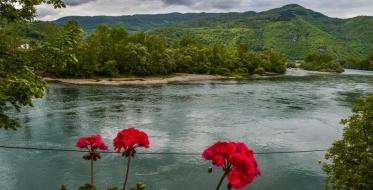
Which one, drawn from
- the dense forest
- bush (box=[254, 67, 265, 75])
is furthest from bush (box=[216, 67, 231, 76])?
bush (box=[254, 67, 265, 75])

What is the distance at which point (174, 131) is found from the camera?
43656 millimetres

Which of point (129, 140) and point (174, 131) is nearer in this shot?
point (129, 140)

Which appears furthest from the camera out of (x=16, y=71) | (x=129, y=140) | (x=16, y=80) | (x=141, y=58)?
(x=141, y=58)

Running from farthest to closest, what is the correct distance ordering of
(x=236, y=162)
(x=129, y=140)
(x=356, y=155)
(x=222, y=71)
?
(x=222, y=71) → (x=356, y=155) → (x=129, y=140) → (x=236, y=162)

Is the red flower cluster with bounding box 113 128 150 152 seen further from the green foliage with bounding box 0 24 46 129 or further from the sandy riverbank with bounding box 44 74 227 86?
the sandy riverbank with bounding box 44 74 227 86

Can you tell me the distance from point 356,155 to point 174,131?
1006 inches

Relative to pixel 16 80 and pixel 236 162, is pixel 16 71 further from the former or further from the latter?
pixel 236 162

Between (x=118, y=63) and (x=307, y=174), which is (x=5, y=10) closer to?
(x=307, y=174)

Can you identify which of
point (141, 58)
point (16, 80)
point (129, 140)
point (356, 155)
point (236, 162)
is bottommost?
point (356, 155)

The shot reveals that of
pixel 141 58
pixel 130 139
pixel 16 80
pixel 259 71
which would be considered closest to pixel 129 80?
pixel 141 58

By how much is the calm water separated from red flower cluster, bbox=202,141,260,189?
23.0m

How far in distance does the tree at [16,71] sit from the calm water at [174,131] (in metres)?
18.4

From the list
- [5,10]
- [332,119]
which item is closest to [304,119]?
[332,119]

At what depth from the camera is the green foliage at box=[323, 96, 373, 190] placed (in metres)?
19.7
